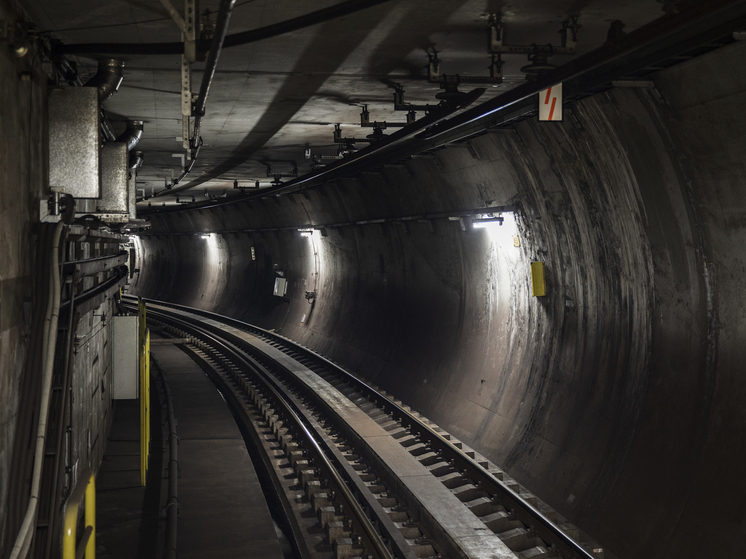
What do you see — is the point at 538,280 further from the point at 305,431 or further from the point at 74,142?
the point at 74,142

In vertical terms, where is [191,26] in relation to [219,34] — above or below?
above

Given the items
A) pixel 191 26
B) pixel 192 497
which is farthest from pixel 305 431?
pixel 191 26

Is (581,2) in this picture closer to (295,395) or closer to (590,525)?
(590,525)

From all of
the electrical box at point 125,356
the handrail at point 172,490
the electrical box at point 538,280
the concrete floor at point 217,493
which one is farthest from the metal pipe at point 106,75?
the electrical box at point 538,280

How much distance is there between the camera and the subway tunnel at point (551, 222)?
5.78 m

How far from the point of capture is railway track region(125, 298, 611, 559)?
6.71 m

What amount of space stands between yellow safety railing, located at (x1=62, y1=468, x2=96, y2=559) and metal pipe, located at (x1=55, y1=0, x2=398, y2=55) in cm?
356

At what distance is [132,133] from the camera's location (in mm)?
11477

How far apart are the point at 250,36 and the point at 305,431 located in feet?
21.0

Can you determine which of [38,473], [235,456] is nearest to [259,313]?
[235,456]

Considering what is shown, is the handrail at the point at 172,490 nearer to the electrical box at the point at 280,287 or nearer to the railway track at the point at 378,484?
the railway track at the point at 378,484

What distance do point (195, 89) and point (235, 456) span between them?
4.93m

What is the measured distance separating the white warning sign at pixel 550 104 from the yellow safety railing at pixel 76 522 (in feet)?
16.5

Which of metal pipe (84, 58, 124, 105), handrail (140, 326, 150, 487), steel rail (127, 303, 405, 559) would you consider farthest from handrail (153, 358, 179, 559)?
metal pipe (84, 58, 124, 105)
